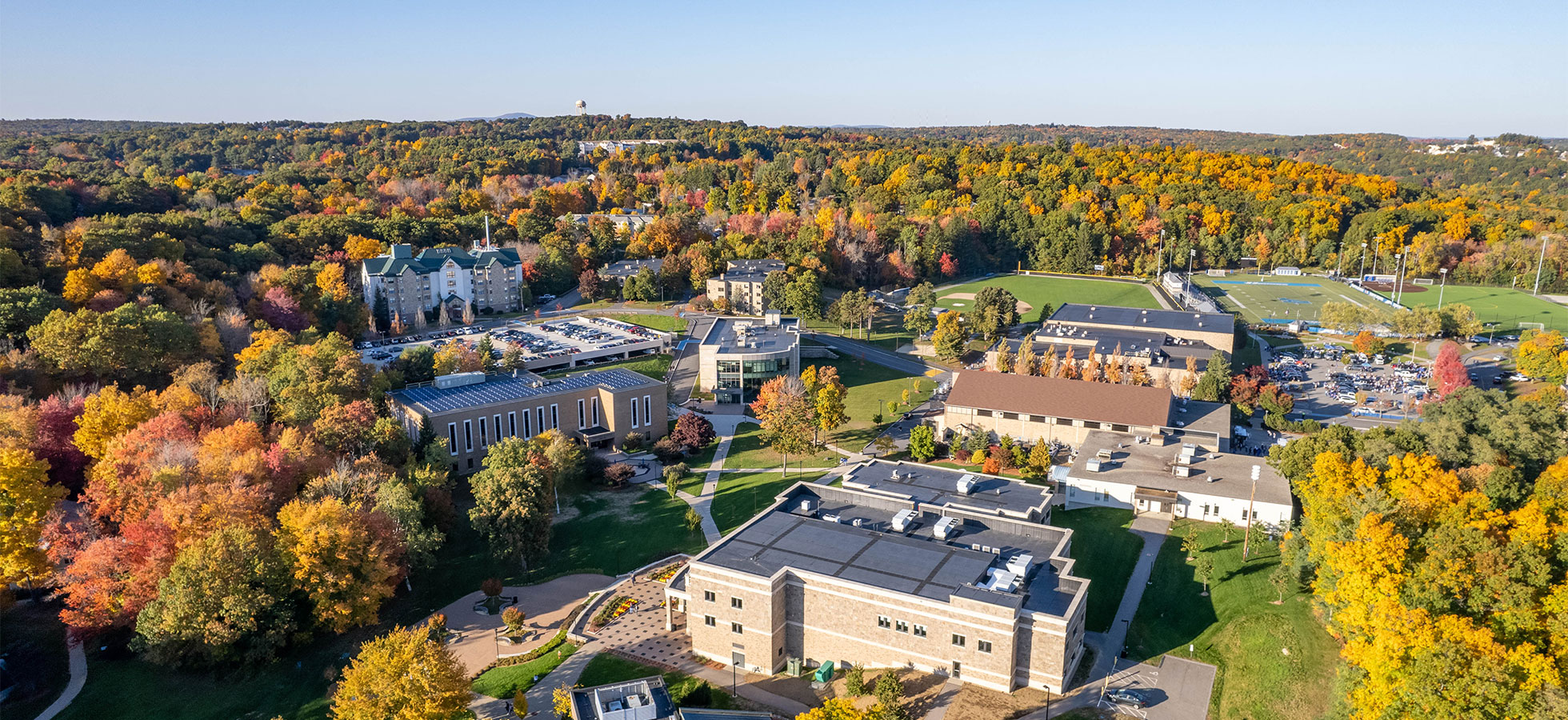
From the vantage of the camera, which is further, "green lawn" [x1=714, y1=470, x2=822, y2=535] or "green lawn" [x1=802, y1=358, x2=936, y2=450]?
"green lawn" [x1=802, y1=358, x2=936, y2=450]

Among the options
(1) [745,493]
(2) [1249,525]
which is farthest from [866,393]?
(2) [1249,525]

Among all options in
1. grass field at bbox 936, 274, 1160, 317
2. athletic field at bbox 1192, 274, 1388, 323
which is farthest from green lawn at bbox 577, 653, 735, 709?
athletic field at bbox 1192, 274, 1388, 323

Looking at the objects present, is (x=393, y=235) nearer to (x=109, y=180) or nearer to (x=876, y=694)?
(x=109, y=180)

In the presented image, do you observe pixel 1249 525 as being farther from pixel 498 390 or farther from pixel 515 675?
pixel 498 390

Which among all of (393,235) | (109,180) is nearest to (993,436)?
(393,235)

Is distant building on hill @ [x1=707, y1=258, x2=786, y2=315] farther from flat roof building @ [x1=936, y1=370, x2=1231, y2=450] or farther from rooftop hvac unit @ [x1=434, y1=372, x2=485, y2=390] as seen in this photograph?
flat roof building @ [x1=936, y1=370, x2=1231, y2=450]

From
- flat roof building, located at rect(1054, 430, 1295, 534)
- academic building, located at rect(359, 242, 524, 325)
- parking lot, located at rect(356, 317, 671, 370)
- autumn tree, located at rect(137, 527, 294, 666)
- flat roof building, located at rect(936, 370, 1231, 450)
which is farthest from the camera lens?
academic building, located at rect(359, 242, 524, 325)

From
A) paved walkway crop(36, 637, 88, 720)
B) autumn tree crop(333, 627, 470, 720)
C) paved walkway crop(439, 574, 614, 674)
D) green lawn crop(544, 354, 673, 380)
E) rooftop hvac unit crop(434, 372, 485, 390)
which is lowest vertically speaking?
paved walkway crop(36, 637, 88, 720)
